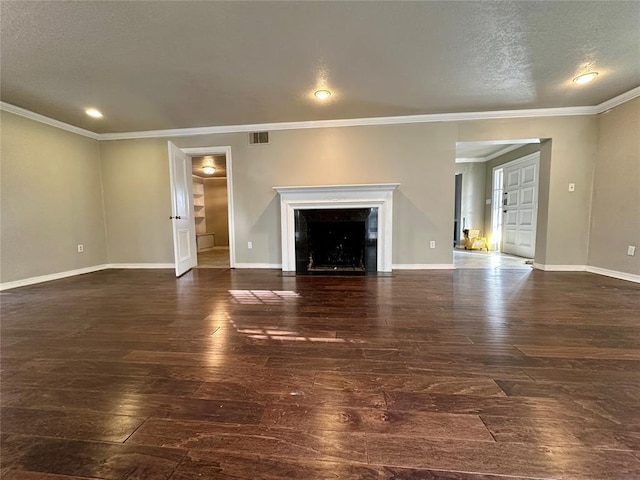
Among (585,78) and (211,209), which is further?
(211,209)

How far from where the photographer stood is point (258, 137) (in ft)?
14.1

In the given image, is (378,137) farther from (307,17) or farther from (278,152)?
(307,17)

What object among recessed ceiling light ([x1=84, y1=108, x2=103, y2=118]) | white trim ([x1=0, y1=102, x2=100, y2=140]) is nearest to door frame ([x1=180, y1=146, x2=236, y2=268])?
recessed ceiling light ([x1=84, y1=108, x2=103, y2=118])

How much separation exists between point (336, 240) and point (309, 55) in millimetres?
2582

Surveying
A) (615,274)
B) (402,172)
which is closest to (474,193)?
(615,274)

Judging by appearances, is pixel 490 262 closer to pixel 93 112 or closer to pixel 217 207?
pixel 93 112

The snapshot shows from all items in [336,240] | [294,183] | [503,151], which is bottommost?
[336,240]

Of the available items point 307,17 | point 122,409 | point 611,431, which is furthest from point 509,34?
point 122,409

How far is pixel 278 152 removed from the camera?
4.29 meters

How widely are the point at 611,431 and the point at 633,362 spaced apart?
828 mm

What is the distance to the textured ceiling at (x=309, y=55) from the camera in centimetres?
193

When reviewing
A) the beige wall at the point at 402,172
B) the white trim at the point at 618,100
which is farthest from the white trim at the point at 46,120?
the white trim at the point at 618,100

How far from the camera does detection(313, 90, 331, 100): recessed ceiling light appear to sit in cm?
314

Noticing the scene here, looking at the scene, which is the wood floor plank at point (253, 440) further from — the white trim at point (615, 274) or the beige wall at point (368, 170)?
the white trim at point (615, 274)
